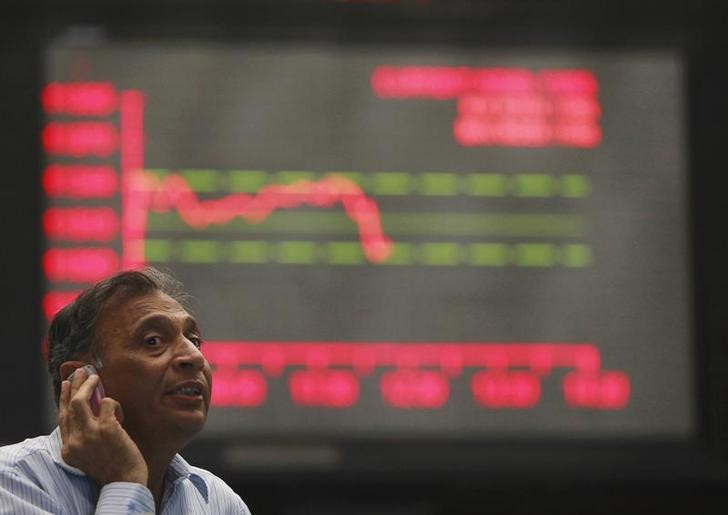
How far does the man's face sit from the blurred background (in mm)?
1971

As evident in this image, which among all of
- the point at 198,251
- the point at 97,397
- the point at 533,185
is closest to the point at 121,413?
the point at 97,397

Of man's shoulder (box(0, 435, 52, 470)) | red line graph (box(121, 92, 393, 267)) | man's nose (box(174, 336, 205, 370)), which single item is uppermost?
red line graph (box(121, 92, 393, 267))

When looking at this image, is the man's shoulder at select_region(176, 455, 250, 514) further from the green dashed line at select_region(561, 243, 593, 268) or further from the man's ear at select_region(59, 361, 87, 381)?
the green dashed line at select_region(561, 243, 593, 268)

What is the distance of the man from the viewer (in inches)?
66.2

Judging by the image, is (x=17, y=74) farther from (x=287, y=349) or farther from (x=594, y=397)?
(x=594, y=397)

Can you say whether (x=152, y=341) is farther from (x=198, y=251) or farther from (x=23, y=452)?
(x=198, y=251)

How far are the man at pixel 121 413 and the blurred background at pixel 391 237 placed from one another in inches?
75.1

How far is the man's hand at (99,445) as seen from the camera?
5.54 ft

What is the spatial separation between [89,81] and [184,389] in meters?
2.26

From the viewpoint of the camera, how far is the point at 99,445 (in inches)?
66.7

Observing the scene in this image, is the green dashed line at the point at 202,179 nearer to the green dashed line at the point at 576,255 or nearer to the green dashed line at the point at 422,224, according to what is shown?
the green dashed line at the point at 422,224

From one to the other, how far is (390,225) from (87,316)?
2087 millimetres

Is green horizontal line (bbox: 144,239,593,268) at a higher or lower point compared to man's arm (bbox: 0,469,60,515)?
higher

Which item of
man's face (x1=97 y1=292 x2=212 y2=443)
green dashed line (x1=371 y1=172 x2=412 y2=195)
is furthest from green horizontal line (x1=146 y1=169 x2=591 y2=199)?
man's face (x1=97 y1=292 x2=212 y2=443)
